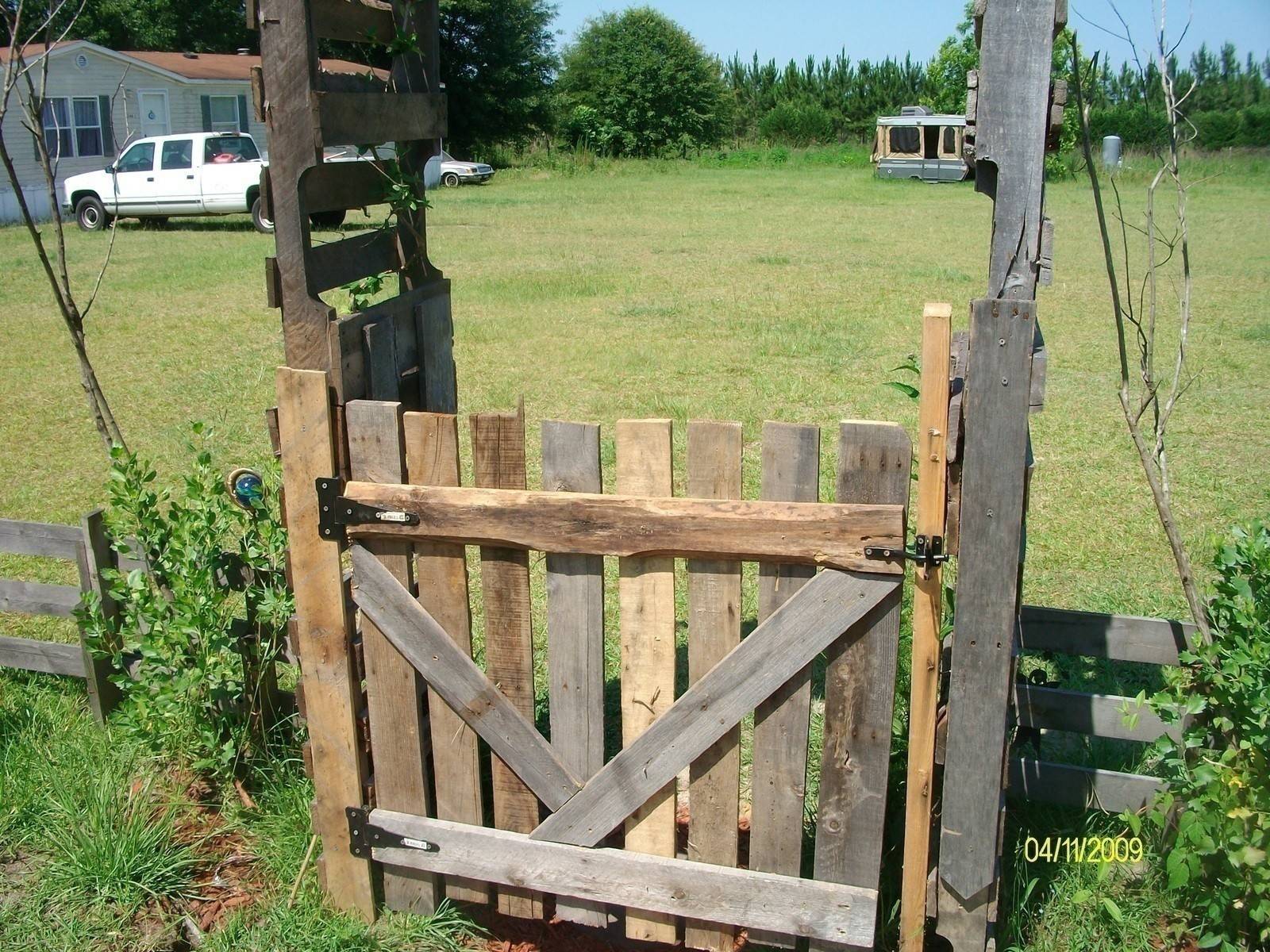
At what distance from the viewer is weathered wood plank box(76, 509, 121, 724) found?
4016mm

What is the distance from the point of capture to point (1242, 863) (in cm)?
275

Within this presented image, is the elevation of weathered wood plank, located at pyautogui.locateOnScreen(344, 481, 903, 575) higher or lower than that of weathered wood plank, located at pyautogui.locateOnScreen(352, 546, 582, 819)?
higher

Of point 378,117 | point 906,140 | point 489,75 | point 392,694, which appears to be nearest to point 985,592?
point 392,694

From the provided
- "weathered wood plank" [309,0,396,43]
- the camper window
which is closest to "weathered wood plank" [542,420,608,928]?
"weathered wood plank" [309,0,396,43]

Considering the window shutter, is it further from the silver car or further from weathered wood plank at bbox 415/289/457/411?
weathered wood plank at bbox 415/289/457/411

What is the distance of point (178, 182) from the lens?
76.0 ft

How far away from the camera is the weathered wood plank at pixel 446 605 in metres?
3.02

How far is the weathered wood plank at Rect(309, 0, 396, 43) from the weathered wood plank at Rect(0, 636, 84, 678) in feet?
8.15

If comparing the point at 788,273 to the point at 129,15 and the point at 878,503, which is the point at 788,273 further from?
the point at 129,15

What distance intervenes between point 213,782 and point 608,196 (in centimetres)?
2771

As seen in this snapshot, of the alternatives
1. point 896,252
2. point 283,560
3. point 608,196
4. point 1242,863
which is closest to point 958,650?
point 1242,863

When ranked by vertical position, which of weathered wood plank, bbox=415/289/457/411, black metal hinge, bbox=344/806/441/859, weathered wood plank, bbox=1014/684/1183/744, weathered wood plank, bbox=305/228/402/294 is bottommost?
black metal hinge, bbox=344/806/441/859

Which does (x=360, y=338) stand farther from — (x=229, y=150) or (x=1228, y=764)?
(x=229, y=150)

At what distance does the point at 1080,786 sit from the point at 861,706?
3.54 ft
